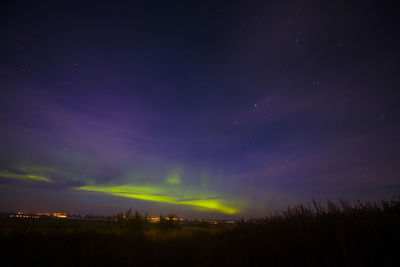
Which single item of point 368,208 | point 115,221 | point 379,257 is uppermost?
point 368,208

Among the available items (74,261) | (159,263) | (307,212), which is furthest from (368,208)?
(74,261)

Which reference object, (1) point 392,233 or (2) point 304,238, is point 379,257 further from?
(2) point 304,238

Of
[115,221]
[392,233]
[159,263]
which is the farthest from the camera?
[115,221]

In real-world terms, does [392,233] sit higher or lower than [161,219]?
higher

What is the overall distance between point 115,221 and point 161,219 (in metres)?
7.29

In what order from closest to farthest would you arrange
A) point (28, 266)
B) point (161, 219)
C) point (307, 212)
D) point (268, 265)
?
1. point (268, 265)
2. point (28, 266)
3. point (307, 212)
4. point (161, 219)

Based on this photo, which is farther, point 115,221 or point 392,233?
point 115,221

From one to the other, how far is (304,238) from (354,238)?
969 mm

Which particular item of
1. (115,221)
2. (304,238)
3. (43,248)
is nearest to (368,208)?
(304,238)

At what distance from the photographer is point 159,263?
809cm

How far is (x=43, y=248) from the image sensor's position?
7.12 meters

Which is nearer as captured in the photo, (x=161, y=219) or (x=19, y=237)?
(x=19, y=237)

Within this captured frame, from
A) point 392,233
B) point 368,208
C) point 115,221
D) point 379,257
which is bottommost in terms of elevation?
point 115,221

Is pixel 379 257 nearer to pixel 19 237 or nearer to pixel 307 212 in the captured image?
pixel 307 212
